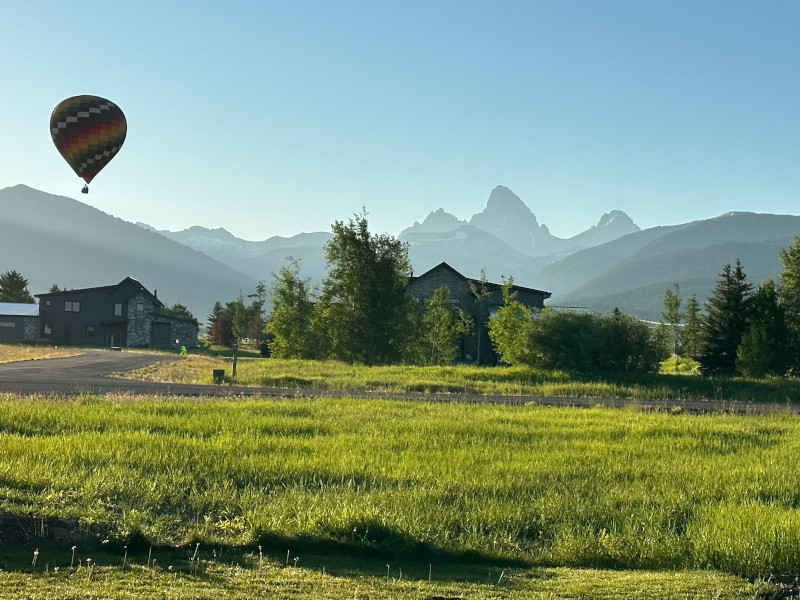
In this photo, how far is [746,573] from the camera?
24.6ft

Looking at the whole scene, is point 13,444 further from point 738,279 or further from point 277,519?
point 738,279

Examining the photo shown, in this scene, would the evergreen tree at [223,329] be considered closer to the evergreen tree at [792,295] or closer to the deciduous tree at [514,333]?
the deciduous tree at [514,333]

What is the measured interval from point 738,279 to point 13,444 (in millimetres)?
45790

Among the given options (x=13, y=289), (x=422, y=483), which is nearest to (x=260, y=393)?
(x=422, y=483)

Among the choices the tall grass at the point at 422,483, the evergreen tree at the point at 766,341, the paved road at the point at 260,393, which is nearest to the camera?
the tall grass at the point at 422,483

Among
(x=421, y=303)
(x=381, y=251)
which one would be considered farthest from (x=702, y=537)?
(x=421, y=303)

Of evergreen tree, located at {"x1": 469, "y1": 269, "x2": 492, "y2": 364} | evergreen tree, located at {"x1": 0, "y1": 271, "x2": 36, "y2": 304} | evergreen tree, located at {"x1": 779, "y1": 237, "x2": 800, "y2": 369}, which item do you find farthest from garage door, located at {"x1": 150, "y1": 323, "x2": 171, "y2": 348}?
evergreen tree, located at {"x1": 779, "y1": 237, "x2": 800, "y2": 369}

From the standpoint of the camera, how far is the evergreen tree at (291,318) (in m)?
60.1

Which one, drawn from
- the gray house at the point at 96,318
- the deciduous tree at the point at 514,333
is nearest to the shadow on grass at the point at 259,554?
the deciduous tree at the point at 514,333

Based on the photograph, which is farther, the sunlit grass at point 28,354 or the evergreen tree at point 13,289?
the evergreen tree at point 13,289

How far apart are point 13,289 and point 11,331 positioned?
27947mm

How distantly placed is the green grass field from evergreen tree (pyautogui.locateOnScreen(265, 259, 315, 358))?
142ft

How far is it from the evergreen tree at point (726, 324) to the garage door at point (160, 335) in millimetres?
60409

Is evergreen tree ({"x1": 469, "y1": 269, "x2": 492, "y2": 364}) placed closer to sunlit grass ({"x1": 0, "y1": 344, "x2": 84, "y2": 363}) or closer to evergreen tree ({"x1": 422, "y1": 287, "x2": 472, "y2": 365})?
evergreen tree ({"x1": 422, "y1": 287, "x2": 472, "y2": 365})
